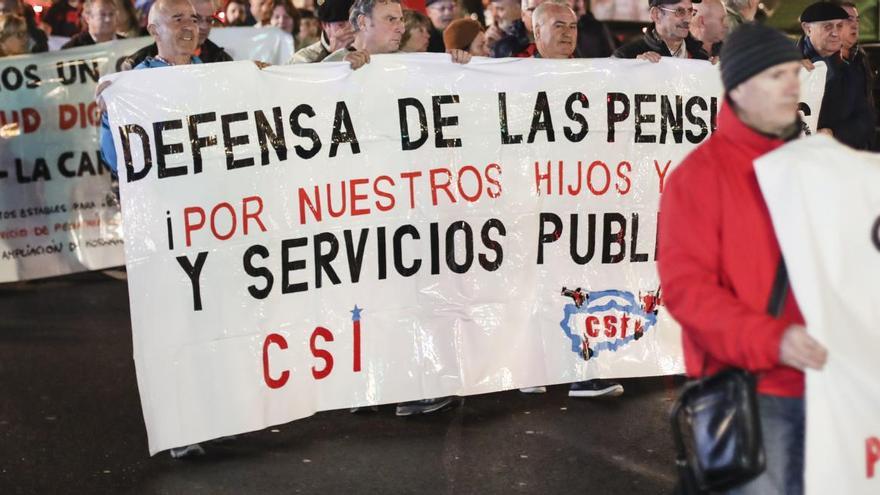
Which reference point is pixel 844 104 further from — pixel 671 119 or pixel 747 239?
pixel 747 239

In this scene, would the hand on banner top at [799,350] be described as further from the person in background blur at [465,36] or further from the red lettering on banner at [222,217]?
the person in background blur at [465,36]

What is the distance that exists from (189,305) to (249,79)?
1024 millimetres

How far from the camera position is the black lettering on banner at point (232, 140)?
570 centimetres

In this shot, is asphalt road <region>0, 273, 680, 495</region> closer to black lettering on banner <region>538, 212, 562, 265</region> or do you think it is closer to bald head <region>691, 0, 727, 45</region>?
black lettering on banner <region>538, 212, 562, 265</region>

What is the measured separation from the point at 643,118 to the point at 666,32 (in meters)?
0.87

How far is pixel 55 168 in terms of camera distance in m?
9.95

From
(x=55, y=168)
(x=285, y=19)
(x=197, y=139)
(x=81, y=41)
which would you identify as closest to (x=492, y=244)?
(x=197, y=139)

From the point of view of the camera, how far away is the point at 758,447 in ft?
10.2

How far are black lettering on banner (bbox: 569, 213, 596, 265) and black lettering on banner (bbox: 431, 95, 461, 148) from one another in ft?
2.33

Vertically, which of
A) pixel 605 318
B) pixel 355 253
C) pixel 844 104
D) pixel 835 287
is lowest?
pixel 605 318

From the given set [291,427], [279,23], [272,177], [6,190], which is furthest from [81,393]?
[279,23]

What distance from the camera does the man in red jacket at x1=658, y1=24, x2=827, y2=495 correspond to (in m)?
3.22

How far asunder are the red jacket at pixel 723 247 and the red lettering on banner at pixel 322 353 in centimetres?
280

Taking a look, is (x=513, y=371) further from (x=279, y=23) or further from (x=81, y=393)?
(x=279, y=23)
